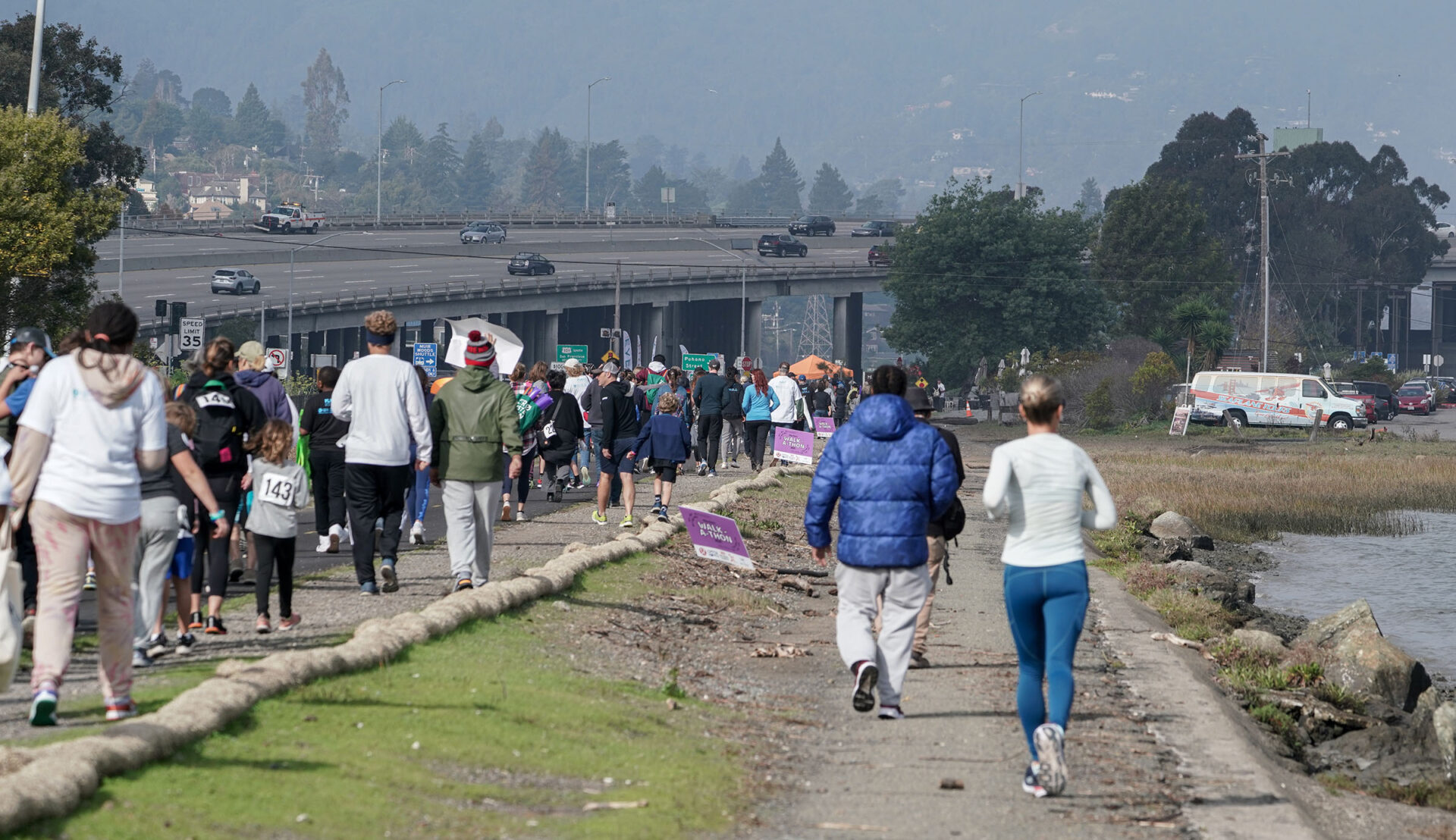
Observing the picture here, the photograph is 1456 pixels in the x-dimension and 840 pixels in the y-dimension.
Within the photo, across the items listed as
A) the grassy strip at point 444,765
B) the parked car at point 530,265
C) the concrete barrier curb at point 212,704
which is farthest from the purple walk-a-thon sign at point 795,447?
the parked car at point 530,265

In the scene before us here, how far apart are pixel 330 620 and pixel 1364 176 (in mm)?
129214

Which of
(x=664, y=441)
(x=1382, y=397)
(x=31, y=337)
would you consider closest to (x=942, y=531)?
(x=31, y=337)

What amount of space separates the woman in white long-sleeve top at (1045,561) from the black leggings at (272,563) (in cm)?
483

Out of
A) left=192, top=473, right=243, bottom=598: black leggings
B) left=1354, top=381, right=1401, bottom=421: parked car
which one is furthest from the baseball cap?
left=1354, top=381, right=1401, bottom=421: parked car

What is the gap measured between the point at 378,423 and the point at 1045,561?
553cm

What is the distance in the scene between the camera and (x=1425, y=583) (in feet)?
86.8

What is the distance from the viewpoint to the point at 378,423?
463 inches

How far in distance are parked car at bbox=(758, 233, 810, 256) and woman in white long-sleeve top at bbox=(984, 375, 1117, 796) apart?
11620 cm

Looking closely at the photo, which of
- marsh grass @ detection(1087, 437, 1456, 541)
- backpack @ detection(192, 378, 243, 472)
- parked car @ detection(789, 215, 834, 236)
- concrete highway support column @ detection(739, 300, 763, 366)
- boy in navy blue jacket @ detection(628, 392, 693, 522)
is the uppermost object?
parked car @ detection(789, 215, 834, 236)

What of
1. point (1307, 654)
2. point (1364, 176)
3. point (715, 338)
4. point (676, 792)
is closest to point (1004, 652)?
point (1307, 654)

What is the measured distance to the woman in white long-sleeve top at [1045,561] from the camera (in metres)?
7.86

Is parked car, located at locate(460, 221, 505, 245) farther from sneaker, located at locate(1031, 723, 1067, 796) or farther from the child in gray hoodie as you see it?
sneaker, located at locate(1031, 723, 1067, 796)

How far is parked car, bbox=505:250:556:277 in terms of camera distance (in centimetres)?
10306

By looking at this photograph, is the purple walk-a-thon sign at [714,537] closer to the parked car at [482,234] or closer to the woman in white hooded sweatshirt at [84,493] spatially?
the woman in white hooded sweatshirt at [84,493]
